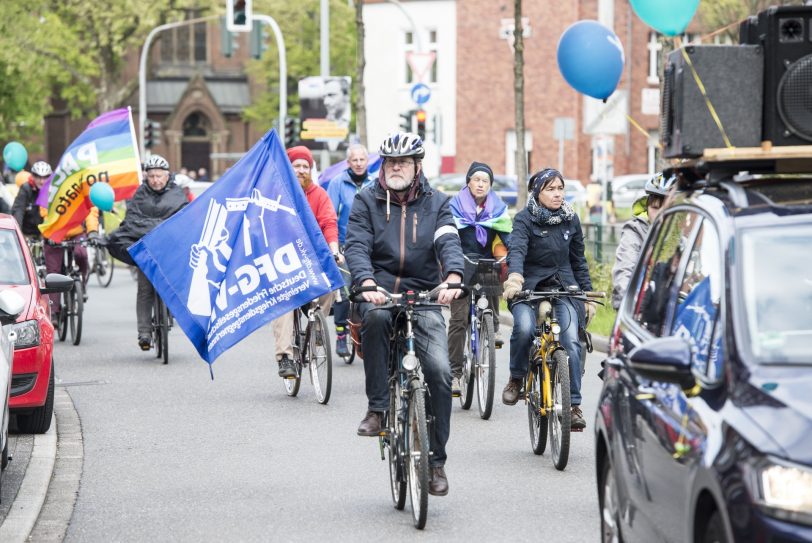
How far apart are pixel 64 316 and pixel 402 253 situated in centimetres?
1014

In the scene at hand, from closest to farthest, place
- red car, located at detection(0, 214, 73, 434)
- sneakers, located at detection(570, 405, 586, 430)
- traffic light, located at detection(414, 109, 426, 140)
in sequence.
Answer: sneakers, located at detection(570, 405, 586, 430)
red car, located at detection(0, 214, 73, 434)
traffic light, located at detection(414, 109, 426, 140)

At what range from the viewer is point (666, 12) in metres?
10.8

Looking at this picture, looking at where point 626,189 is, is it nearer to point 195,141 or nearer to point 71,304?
point 195,141

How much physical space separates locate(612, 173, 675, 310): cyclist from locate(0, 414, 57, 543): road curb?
3.34 m

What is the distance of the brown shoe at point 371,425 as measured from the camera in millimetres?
8125

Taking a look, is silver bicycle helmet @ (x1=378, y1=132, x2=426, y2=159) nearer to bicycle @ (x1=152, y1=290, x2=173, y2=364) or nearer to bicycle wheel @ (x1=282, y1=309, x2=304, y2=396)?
bicycle wheel @ (x1=282, y1=309, x2=304, y2=396)

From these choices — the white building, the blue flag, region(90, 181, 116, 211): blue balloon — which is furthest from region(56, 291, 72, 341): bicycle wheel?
the white building

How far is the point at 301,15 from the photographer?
218 feet

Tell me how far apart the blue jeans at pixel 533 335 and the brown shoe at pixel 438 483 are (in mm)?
1816

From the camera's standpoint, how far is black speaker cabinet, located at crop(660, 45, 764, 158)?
5.82 metres

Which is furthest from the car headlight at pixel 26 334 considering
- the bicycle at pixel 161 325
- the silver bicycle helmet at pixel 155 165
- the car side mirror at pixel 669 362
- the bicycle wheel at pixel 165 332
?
the car side mirror at pixel 669 362

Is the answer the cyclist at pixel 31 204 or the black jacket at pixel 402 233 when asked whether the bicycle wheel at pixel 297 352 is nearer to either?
the black jacket at pixel 402 233

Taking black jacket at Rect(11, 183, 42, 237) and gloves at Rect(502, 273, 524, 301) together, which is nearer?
gloves at Rect(502, 273, 524, 301)

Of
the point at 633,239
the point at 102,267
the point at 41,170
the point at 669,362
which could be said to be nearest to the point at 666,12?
the point at 633,239
